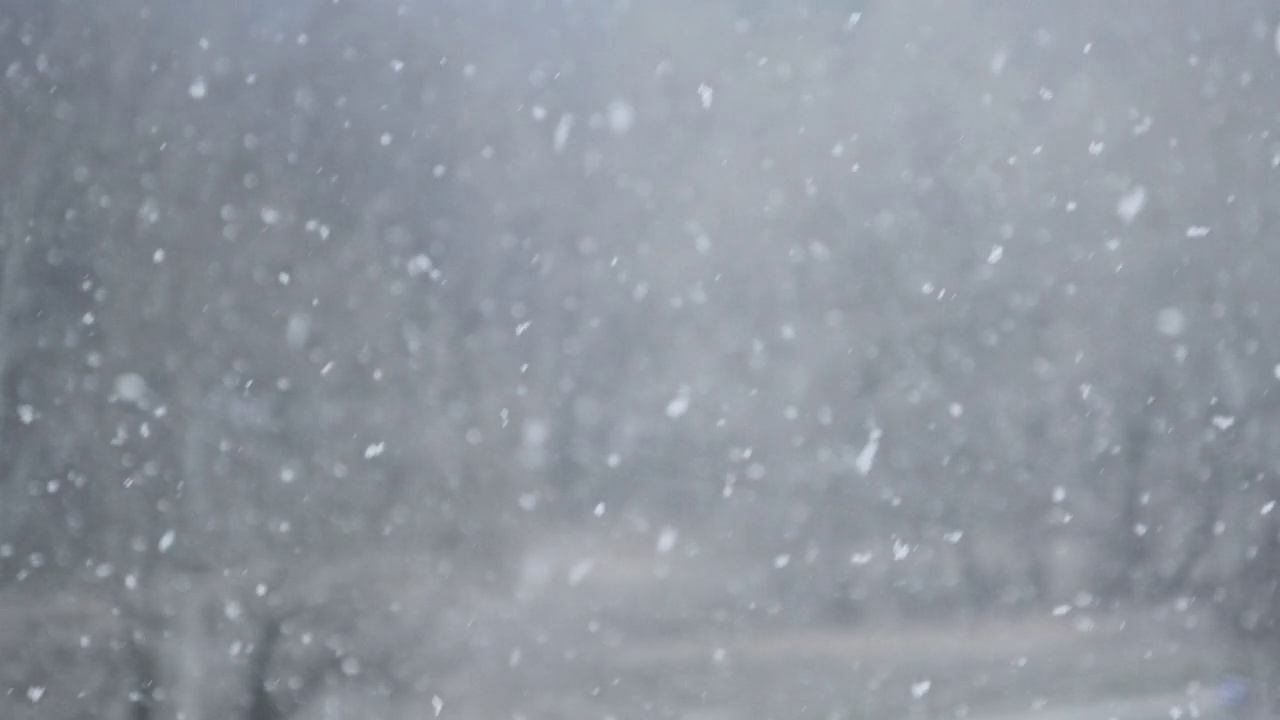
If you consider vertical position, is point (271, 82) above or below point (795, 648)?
above

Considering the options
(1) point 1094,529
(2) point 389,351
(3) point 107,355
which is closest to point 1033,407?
(1) point 1094,529

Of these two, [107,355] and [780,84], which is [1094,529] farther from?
[107,355]

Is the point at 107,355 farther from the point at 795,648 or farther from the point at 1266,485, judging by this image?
the point at 1266,485

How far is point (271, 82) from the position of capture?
1.40 feet

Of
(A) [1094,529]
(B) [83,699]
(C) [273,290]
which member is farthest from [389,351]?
(A) [1094,529]

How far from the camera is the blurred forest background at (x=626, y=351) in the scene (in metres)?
0.43

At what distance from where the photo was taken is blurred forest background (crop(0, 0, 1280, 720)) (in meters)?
0.43

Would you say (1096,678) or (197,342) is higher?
(197,342)

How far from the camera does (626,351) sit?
444 millimetres

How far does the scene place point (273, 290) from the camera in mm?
A: 431

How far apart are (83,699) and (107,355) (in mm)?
139

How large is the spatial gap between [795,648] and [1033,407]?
0.15 metres

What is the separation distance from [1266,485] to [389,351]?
40cm

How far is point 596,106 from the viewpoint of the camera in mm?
440
